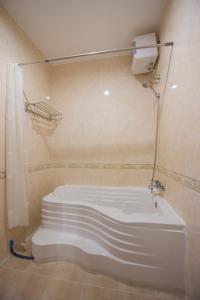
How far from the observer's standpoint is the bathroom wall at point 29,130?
1221 mm

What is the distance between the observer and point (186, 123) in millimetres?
937

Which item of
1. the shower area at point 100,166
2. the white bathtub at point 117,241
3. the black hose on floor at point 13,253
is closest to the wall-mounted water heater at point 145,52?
the shower area at point 100,166

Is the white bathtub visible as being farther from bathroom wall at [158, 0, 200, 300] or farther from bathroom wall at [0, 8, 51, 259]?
bathroom wall at [0, 8, 51, 259]

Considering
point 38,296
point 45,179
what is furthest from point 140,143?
point 38,296

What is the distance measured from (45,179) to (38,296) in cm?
123

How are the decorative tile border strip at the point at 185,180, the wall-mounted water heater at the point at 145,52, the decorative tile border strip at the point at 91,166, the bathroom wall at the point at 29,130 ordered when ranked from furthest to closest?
1. the decorative tile border strip at the point at 91,166
2. the wall-mounted water heater at the point at 145,52
3. the bathroom wall at the point at 29,130
4. the decorative tile border strip at the point at 185,180

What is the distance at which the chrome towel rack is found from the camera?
1577 millimetres

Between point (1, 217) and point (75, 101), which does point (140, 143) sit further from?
point (1, 217)

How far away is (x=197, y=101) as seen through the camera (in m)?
0.81

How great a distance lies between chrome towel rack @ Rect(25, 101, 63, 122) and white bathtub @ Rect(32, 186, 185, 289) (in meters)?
1.15

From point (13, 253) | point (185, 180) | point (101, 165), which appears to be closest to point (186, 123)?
point (185, 180)

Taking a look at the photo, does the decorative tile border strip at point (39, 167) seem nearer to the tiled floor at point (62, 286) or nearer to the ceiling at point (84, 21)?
the tiled floor at point (62, 286)

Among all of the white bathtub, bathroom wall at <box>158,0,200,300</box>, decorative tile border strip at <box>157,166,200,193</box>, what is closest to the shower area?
the white bathtub

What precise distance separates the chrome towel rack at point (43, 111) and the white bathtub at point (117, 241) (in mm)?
1145
